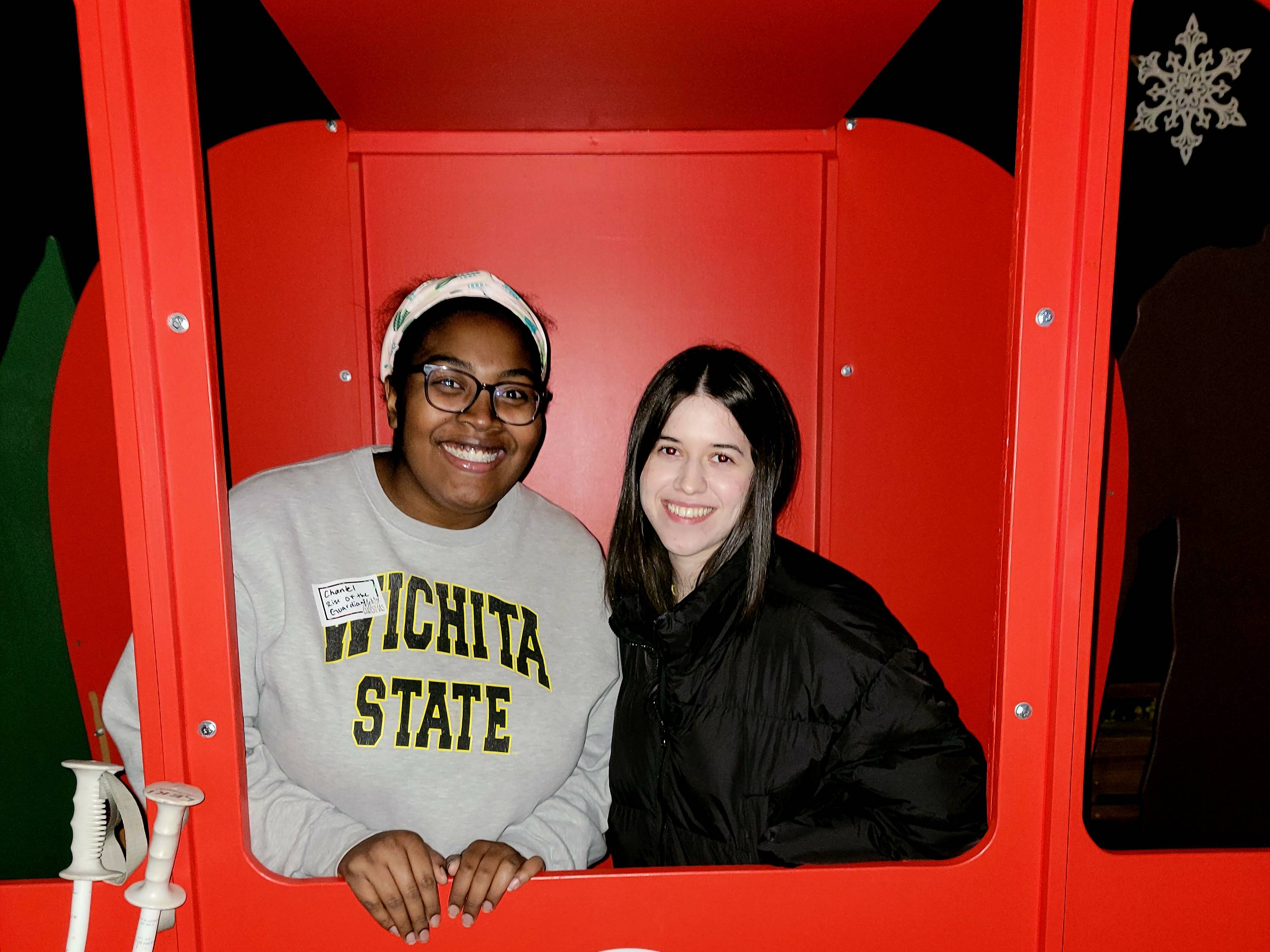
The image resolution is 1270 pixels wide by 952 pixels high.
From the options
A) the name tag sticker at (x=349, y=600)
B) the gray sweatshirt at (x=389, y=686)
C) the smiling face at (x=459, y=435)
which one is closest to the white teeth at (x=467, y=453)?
the smiling face at (x=459, y=435)

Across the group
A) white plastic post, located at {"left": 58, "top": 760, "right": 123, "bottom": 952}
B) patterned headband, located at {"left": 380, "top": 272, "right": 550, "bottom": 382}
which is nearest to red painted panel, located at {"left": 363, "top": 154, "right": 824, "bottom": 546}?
patterned headband, located at {"left": 380, "top": 272, "right": 550, "bottom": 382}

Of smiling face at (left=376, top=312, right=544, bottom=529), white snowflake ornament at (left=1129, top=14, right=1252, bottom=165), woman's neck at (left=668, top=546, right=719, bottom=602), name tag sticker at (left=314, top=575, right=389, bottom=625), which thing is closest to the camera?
white snowflake ornament at (left=1129, top=14, right=1252, bottom=165)

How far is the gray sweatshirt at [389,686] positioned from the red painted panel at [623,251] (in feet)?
1.68

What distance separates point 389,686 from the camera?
115 centimetres

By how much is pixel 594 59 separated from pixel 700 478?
2.19ft

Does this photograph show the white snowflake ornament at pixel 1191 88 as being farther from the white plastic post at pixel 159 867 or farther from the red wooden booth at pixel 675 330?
the white plastic post at pixel 159 867

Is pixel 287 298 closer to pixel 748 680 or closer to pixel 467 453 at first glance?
pixel 467 453

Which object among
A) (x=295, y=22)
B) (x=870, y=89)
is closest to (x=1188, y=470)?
(x=870, y=89)

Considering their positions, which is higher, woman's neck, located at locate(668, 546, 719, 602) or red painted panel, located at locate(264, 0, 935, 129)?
red painted panel, located at locate(264, 0, 935, 129)

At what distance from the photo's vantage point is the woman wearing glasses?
1.13 metres

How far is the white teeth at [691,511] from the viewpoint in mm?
1304

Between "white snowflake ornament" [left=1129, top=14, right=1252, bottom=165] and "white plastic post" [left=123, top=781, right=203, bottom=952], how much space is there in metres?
1.37

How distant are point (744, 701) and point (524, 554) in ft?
1.43

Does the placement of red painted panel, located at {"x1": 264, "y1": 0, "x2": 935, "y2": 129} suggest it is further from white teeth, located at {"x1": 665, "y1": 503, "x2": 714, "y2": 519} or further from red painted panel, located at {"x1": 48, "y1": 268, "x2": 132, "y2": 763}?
white teeth, located at {"x1": 665, "y1": 503, "x2": 714, "y2": 519}
